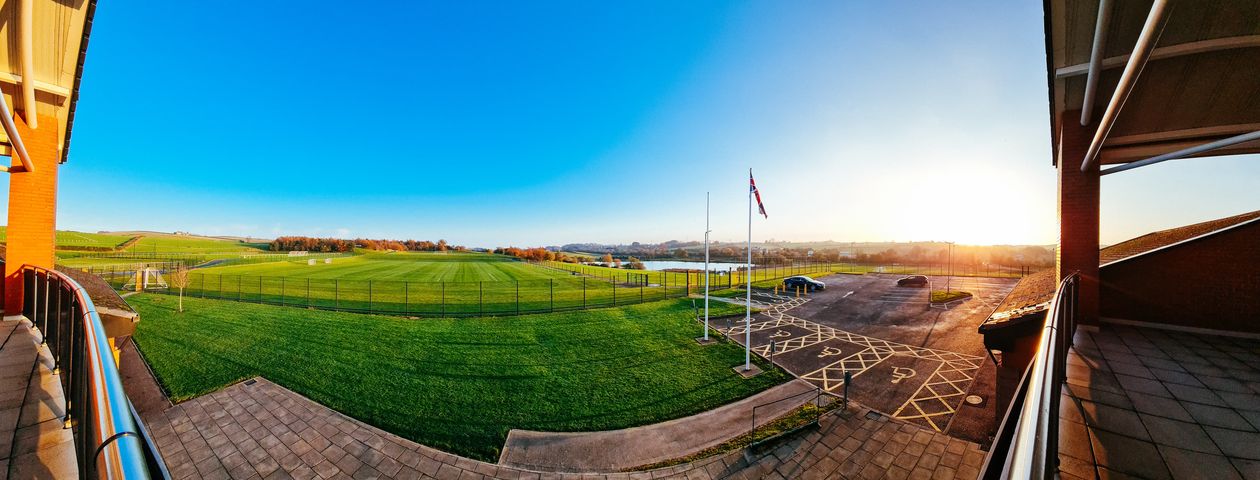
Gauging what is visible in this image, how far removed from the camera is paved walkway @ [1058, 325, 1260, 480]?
8.58 ft

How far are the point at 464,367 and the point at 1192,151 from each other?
14.1 meters

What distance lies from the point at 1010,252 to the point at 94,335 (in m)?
114

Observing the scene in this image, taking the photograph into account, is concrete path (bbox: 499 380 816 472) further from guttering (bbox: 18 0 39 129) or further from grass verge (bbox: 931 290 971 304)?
grass verge (bbox: 931 290 971 304)

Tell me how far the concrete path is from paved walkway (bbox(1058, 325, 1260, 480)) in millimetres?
4992

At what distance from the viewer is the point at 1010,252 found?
77.8 meters

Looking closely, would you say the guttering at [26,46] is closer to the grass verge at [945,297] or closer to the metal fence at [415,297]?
the metal fence at [415,297]

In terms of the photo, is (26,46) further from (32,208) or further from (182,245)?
(182,245)

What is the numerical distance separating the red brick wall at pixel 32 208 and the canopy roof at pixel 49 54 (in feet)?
0.82

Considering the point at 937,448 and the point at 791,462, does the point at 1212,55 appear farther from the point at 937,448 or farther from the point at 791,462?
the point at 791,462

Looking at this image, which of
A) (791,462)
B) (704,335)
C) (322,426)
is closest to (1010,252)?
(704,335)

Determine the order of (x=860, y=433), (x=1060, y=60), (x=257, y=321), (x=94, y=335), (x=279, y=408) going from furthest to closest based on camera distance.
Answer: (x=257, y=321) < (x=279, y=408) < (x=860, y=433) < (x=1060, y=60) < (x=94, y=335)

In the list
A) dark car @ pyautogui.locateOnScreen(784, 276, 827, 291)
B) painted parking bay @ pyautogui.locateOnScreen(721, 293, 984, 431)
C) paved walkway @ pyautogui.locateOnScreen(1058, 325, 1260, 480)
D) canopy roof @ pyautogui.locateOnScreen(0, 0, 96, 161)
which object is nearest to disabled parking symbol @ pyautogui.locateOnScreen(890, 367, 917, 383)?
painted parking bay @ pyautogui.locateOnScreen(721, 293, 984, 431)

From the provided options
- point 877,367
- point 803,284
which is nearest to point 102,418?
point 877,367

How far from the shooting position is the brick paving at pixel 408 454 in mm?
5961
